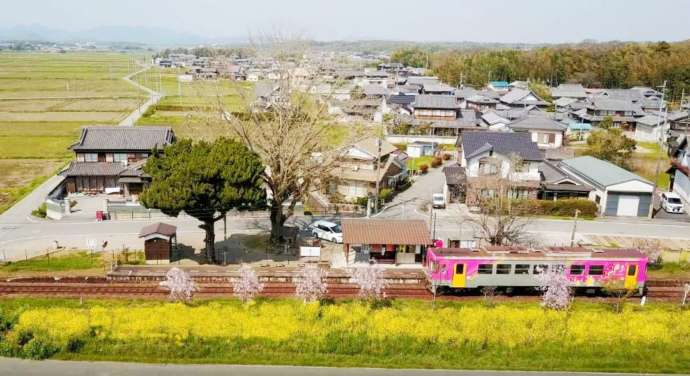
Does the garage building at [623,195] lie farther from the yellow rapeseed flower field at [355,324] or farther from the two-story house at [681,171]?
the yellow rapeseed flower field at [355,324]

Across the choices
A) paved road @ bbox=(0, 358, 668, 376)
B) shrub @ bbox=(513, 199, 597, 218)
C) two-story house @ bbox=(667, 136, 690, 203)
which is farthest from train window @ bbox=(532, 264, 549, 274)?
two-story house @ bbox=(667, 136, 690, 203)

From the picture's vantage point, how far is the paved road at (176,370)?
16906mm

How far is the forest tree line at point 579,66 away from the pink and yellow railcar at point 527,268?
8171 cm

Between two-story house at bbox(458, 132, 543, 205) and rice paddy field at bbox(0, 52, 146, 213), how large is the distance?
1214 inches

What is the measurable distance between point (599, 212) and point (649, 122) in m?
32.5

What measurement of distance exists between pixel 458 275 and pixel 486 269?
1.20 meters

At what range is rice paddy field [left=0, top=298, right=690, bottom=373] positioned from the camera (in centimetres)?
1786

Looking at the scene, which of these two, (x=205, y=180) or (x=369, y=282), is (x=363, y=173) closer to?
(x=205, y=180)

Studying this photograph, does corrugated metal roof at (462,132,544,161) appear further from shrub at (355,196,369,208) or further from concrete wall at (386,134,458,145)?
concrete wall at (386,134,458,145)

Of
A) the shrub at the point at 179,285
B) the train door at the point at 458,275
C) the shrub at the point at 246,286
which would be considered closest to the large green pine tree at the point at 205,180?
the shrub at the point at 179,285

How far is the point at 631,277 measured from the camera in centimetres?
2300

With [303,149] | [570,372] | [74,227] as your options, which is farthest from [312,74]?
[570,372]

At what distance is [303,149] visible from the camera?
2905cm

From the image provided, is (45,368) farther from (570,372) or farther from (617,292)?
(617,292)
